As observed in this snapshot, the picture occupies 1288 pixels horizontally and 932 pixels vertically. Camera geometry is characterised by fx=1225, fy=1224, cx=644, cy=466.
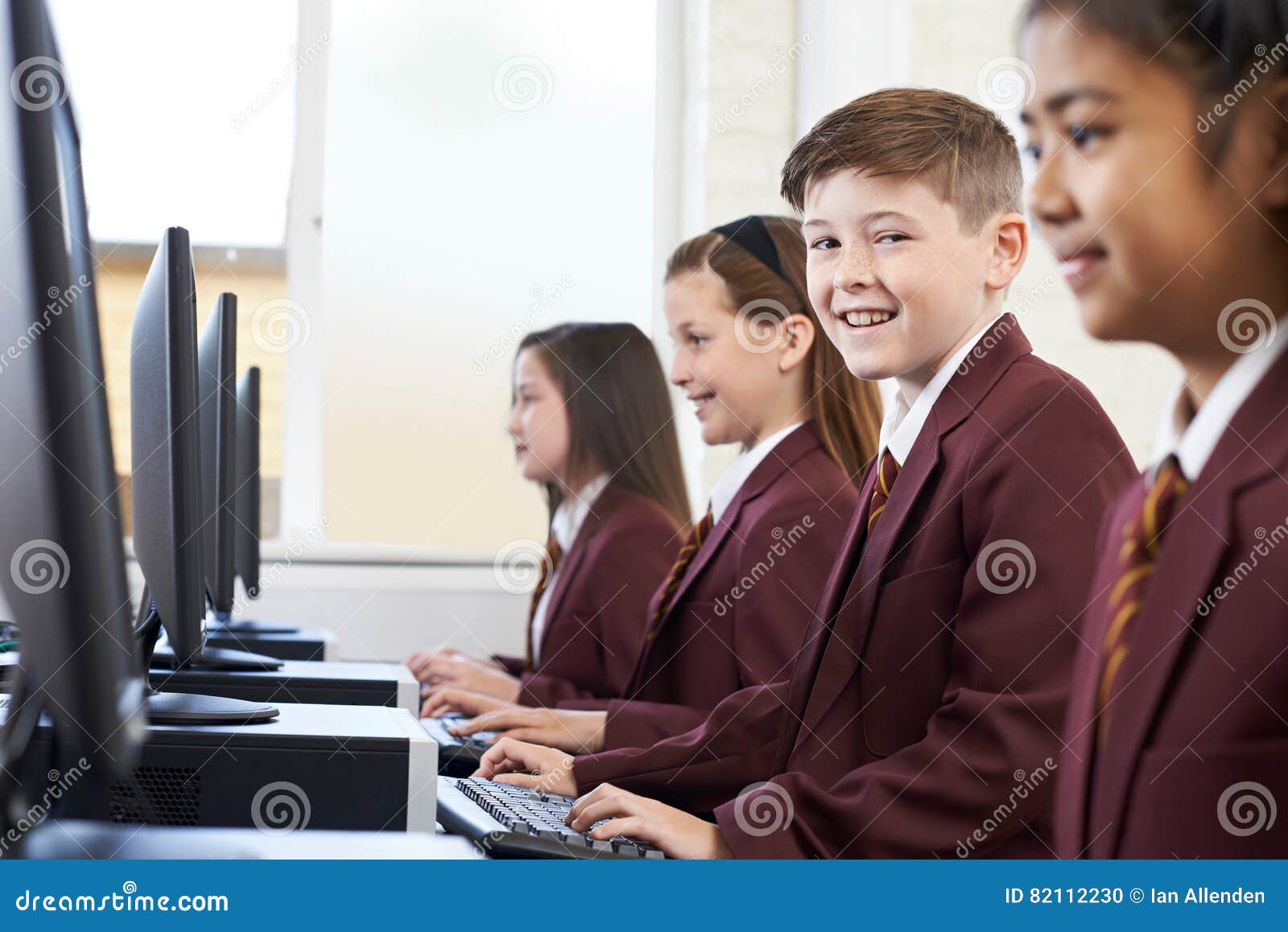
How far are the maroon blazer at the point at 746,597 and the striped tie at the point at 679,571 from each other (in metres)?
0.01

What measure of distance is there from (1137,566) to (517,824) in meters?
0.50

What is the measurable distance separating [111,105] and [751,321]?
2376 millimetres

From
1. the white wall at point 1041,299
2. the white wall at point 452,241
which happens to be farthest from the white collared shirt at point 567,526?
the white wall at point 1041,299

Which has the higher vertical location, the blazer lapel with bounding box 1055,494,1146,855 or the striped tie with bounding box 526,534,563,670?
the blazer lapel with bounding box 1055,494,1146,855

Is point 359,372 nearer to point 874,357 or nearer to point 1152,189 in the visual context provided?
point 874,357

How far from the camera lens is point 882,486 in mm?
1249

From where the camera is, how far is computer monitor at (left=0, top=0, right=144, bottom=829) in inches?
24.1

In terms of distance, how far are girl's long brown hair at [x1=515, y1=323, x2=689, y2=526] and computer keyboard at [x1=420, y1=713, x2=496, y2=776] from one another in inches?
33.1

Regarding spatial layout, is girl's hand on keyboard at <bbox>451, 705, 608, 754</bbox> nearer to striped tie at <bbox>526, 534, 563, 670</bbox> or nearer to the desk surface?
the desk surface

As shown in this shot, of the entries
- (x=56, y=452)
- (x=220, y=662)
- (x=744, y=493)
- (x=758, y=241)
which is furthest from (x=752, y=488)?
(x=56, y=452)

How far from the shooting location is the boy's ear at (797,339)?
1.79 m

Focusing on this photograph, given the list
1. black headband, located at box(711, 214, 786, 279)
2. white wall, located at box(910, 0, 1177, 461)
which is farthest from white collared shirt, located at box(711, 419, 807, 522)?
white wall, located at box(910, 0, 1177, 461)
